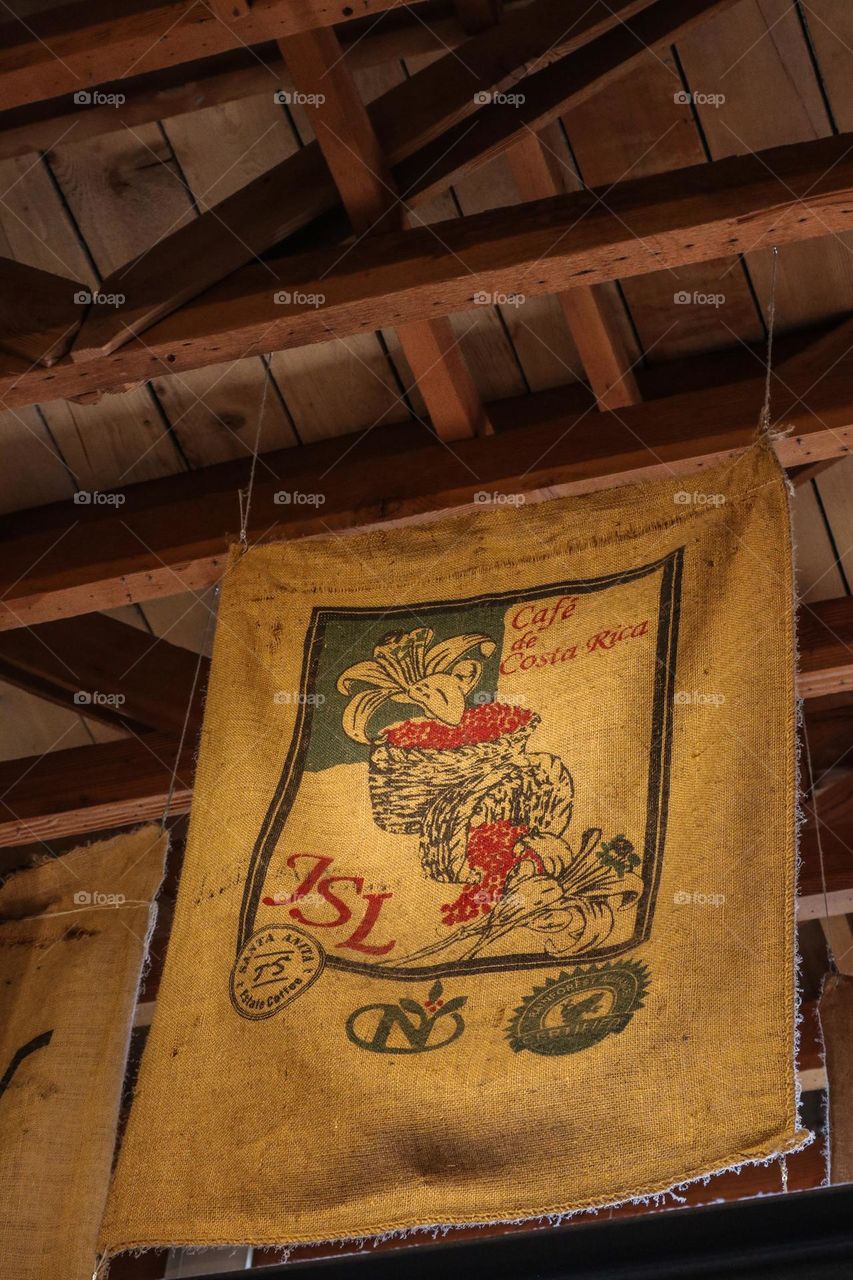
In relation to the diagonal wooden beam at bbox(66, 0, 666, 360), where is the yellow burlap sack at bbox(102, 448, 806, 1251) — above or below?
below

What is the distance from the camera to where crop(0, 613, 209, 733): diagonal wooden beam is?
3445 mm

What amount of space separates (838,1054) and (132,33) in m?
3.46

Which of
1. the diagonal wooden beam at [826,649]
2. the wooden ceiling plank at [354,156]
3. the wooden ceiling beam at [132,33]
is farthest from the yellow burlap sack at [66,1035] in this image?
the wooden ceiling beam at [132,33]

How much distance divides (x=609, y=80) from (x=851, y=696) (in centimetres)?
249

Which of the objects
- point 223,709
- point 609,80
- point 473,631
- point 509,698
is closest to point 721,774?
point 509,698
